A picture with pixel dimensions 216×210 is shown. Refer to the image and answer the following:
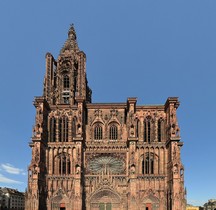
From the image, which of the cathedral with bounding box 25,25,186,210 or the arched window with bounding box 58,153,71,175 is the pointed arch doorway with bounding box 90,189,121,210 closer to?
the cathedral with bounding box 25,25,186,210

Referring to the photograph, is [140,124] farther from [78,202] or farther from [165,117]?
[78,202]

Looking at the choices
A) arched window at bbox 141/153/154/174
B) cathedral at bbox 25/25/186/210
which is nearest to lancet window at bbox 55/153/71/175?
cathedral at bbox 25/25/186/210

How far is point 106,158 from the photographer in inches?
2304

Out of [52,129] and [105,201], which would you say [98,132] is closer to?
[52,129]

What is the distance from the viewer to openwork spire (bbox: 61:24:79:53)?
7795 centimetres

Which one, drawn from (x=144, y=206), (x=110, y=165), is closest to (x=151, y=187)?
(x=144, y=206)

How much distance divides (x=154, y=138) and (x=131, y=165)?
7.79m

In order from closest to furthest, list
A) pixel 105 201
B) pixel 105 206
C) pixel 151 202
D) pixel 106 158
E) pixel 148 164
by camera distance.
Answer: pixel 151 202, pixel 105 206, pixel 105 201, pixel 148 164, pixel 106 158

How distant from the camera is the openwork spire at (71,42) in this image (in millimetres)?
77950

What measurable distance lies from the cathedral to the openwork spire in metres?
22.1

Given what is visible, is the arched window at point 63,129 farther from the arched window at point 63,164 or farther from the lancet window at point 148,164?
the lancet window at point 148,164

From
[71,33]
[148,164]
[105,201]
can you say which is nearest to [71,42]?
[71,33]

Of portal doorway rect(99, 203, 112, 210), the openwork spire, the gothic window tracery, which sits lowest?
portal doorway rect(99, 203, 112, 210)

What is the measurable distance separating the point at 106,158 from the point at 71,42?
36602mm
